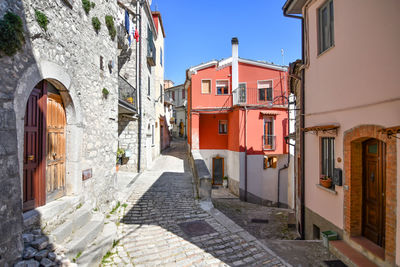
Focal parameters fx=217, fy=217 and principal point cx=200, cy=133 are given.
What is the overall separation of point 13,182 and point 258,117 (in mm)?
13477

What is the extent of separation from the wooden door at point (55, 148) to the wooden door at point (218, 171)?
1293 cm

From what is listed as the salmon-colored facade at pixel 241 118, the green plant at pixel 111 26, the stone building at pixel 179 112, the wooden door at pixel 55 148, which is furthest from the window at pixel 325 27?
the stone building at pixel 179 112

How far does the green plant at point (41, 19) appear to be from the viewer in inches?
133

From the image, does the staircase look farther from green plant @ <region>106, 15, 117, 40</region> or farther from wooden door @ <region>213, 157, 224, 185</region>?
wooden door @ <region>213, 157, 224, 185</region>

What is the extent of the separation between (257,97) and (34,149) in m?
13.5

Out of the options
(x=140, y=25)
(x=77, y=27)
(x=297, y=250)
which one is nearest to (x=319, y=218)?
(x=297, y=250)

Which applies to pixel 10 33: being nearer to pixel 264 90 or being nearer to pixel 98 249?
pixel 98 249

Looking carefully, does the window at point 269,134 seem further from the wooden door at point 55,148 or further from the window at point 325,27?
the wooden door at point 55,148

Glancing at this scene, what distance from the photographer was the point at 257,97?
49.2ft

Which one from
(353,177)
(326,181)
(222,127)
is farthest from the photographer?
(222,127)

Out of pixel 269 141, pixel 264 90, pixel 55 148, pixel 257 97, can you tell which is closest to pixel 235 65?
pixel 264 90

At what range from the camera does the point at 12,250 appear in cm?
279

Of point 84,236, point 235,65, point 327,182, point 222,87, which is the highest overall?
point 235,65

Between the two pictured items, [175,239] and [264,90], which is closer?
[175,239]
